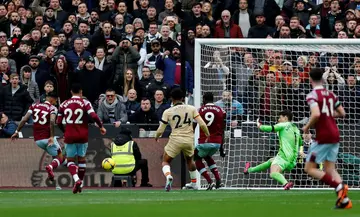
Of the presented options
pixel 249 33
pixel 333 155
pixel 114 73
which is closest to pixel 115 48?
pixel 114 73

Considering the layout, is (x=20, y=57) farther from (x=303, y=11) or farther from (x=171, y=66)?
(x=303, y=11)

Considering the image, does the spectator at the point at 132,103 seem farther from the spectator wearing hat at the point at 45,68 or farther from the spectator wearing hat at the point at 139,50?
the spectator wearing hat at the point at 45,68

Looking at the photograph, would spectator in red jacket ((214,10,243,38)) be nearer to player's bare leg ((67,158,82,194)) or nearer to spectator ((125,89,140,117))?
spectator ((125,89,140,117))

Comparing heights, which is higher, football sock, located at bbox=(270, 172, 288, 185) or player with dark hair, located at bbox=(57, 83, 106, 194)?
player with dark hair, located at bbox=(57, 83, 106, 194)

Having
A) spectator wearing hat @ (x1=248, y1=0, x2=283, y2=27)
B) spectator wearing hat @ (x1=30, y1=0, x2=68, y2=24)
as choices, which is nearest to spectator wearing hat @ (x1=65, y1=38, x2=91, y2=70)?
spectator wearing hat @ (x1=30, y1=0, x2=68, y2=24)

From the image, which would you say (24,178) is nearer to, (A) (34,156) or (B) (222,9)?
(A) (34,156)

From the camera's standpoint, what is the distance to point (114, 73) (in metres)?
26.4

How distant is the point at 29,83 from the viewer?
26203 mm

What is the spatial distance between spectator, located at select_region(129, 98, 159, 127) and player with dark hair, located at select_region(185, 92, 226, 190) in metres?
2.62

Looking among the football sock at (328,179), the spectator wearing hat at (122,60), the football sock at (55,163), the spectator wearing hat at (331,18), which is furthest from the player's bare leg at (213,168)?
the football sock at (328,179)

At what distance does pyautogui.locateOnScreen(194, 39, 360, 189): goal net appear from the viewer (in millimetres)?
23750

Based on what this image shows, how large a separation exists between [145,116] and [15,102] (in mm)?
3030

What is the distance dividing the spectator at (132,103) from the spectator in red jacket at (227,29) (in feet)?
9.36

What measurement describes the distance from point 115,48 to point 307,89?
5179mm
